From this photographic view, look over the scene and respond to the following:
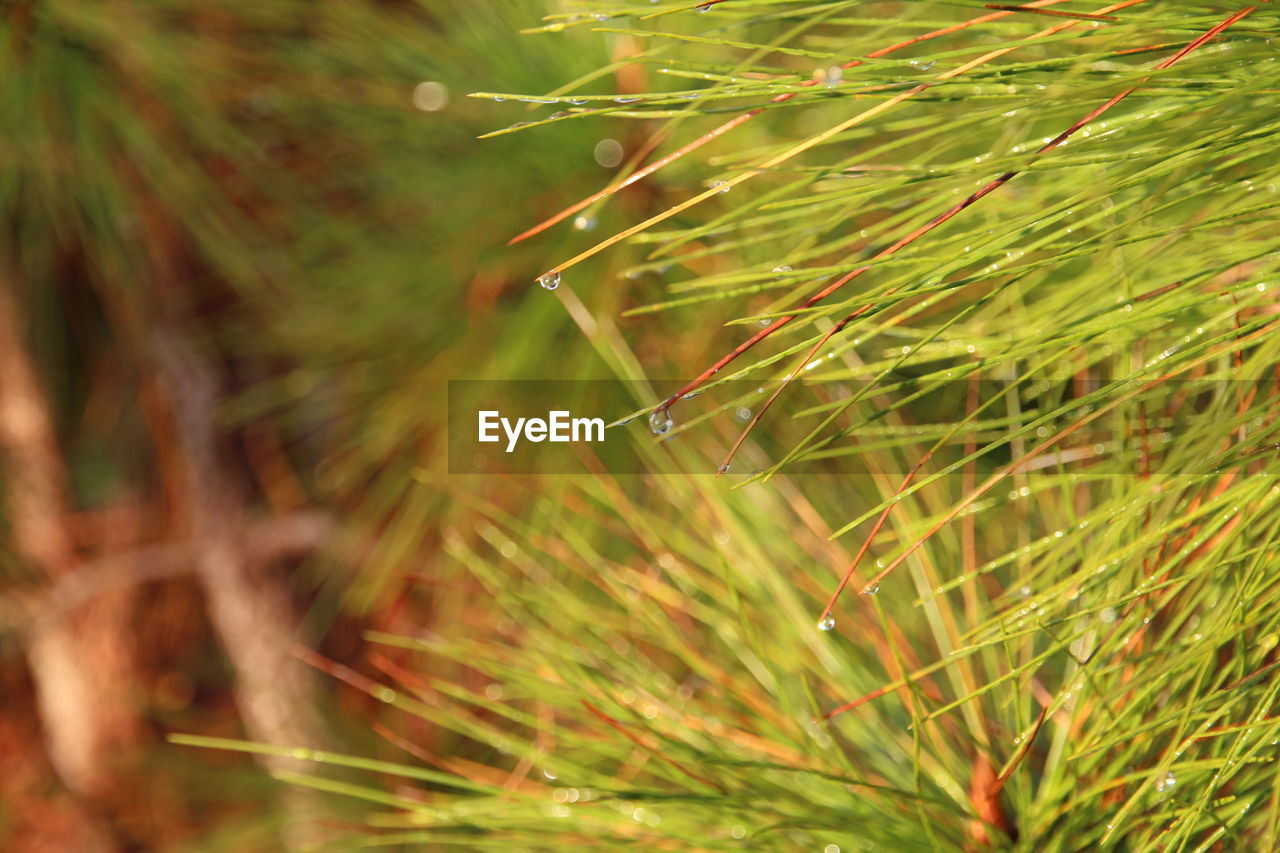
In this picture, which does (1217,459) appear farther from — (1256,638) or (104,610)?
(104,610)

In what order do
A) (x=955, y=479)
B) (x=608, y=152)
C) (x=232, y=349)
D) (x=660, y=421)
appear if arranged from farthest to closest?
(x=232, y=349) < (x=608, y=152) < (x=955, y=479) < (x=660, y=421)

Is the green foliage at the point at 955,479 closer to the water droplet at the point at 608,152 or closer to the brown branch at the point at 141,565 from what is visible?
the water droplet at the point at 608,152

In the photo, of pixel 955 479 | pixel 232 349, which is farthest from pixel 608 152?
pixel 232 349

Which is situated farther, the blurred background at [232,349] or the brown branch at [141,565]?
the brown branch at [141,565]

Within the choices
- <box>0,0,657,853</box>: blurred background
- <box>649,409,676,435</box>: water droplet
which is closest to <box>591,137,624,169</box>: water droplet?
<box>0,0,657,853</box>: blurred background

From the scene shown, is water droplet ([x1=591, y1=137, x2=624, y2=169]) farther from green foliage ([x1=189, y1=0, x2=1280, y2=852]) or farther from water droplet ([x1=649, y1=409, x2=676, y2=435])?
water droplet ([x1=649, y1=409, x2=676, y2=435])

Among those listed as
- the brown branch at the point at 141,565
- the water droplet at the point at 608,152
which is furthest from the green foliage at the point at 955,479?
the brown branch at the point at 141,565

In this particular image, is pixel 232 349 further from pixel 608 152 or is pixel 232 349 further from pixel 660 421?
pixel 660 421
